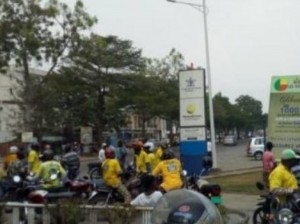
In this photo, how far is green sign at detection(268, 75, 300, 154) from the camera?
22.5 metres

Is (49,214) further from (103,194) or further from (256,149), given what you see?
(256,149)

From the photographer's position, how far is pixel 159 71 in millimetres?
71438

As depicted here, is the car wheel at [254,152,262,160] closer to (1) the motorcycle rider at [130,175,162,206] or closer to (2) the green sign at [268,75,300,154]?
(2) the green sign at [268,75,300,154]

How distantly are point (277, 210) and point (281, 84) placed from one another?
14.6 meters

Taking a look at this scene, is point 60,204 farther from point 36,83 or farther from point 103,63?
point 103,63

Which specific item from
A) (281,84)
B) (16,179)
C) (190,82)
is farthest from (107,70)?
(16,179)

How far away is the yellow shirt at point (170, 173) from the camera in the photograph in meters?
12.8

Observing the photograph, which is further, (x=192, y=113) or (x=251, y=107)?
(x=251, y=107)

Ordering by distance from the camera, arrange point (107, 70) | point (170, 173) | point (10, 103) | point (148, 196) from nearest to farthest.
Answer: point (148, 196) → point (170, 173) → point (107, 70) → point (10, 103)

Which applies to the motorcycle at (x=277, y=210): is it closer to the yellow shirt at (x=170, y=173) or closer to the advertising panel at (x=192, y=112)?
the yellow shirt at (x=170, y=173)

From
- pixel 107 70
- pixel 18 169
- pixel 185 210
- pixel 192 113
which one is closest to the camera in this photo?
pixel 185 210

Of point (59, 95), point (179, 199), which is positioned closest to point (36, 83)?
point (59, 95)

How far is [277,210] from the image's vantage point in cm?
877

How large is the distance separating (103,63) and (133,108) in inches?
289
